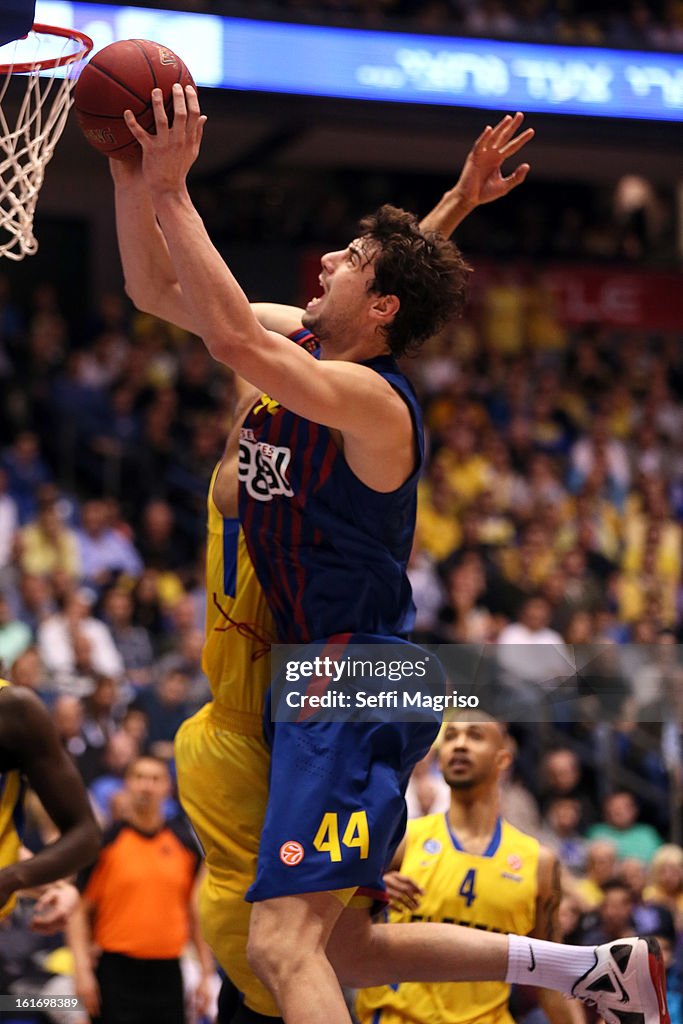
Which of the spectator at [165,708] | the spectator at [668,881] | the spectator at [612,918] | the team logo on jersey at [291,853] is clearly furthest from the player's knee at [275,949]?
the spectator at [165,708]

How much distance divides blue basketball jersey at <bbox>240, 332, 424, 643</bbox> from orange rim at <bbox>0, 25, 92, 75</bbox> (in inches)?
55.3

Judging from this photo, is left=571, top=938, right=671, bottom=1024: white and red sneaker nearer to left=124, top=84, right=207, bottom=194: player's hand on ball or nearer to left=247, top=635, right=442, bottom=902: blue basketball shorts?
left=247, top=635, right=442, bottom=902: blue basketball shorts

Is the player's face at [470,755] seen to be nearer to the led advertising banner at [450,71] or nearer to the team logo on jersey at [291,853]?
the team logo on jersey at [291,853]

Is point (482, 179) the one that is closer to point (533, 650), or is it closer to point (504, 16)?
point (533, 650)

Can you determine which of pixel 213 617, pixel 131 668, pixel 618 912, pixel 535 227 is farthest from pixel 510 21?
pixel 213 617

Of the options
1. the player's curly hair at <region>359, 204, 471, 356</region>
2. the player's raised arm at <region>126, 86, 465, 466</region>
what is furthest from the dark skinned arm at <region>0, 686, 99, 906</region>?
the player's curly hair at <region>359, 204, 471, 356</region>

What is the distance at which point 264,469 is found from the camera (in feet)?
13.7

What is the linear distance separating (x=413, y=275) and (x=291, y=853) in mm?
1528

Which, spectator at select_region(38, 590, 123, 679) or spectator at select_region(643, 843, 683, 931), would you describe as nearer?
spectator at select_region(643, 843, 683, 931)

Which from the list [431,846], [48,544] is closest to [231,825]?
[431,846]

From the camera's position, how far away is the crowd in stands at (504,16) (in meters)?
10.9

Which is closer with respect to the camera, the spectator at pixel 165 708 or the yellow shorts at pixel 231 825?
the yellow shorts at pixel 231 825

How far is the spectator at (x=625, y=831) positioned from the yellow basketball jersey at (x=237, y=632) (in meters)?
5.77

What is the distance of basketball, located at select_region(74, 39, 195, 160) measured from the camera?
418cm
